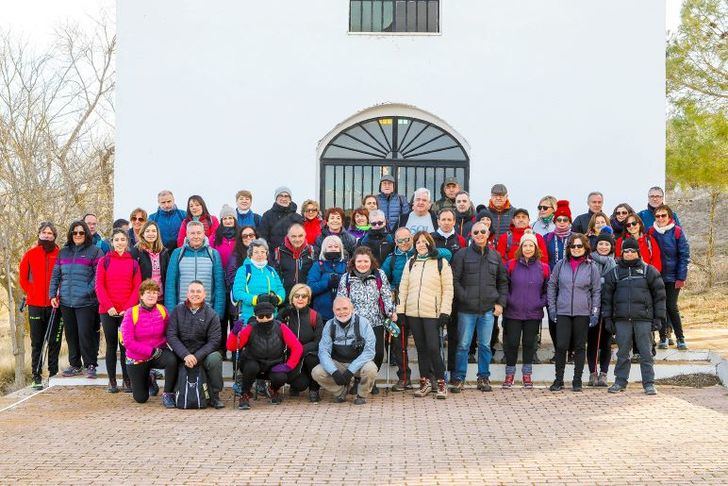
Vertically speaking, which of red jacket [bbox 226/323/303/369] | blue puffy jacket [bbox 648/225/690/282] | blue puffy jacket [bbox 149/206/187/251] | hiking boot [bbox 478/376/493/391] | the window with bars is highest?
the window with bars

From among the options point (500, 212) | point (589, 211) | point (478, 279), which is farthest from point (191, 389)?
point (589, 211)

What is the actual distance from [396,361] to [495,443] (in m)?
3.11

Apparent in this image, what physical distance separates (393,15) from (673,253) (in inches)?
208

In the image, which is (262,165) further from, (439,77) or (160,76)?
(439,77)

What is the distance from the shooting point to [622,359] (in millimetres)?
9867

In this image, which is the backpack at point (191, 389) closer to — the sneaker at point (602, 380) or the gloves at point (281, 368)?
the gloves at point (281, 368)

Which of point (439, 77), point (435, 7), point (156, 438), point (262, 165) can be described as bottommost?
point (156, 438)

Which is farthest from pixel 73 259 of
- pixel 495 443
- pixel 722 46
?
pixel 722 46

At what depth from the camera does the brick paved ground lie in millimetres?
6461

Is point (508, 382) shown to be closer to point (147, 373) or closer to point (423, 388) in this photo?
point (423, 388)

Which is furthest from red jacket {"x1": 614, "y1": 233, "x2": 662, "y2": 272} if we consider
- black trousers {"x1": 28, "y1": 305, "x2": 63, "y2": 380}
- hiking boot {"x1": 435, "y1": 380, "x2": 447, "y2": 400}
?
black trousers {"x1": 28, "y1": 305, "x2": 63, "y2": 380}

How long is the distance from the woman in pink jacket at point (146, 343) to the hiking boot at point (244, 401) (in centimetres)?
71

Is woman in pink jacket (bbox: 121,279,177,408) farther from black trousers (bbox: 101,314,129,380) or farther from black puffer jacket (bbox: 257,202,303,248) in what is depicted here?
black puffer jacket (bbox: 257,202,303,248)

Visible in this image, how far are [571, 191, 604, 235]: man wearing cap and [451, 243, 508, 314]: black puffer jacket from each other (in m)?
1.73
